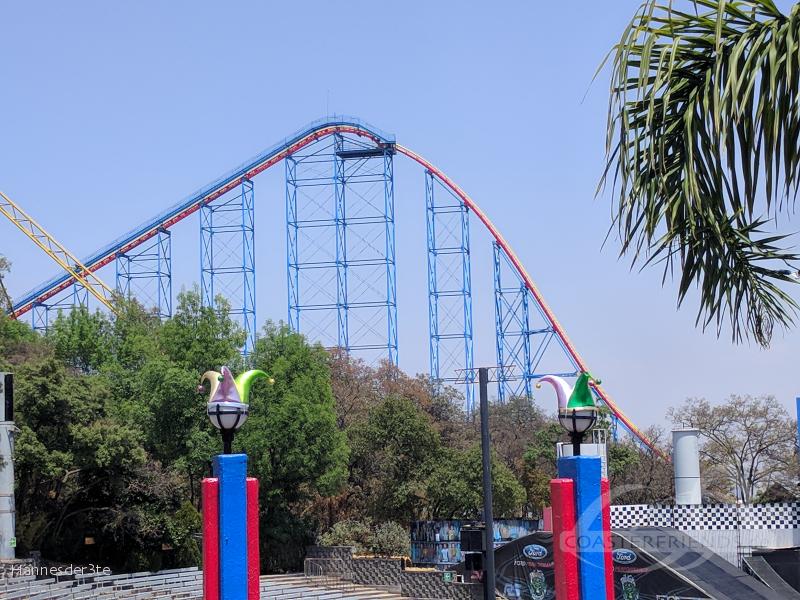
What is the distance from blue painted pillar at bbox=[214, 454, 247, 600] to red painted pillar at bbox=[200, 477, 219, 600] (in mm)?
56

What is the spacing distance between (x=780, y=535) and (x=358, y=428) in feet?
73.7

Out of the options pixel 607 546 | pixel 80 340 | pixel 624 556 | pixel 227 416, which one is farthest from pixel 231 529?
pixel 80 340

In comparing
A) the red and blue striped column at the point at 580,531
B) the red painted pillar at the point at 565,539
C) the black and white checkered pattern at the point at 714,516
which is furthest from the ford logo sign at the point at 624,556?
the red painted pillar at the point at 565,539

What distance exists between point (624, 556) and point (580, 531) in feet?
39.7

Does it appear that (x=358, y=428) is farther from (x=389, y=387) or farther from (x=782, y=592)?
(x=782, y=592)

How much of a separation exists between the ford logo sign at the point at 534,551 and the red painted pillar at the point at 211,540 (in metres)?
15.0

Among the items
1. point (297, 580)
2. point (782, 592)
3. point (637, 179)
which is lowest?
point (297, 580)

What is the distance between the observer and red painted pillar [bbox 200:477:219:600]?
10.9 metres

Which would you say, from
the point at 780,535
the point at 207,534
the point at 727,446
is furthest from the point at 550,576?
the point at 727,446

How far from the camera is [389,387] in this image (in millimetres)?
49781

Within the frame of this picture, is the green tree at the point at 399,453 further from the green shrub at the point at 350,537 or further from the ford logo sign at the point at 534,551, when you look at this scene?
the ford logo sign at the point at 534,551

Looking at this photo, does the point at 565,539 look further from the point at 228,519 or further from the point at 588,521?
Answer: the point at 228,519

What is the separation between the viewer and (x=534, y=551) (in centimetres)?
2491

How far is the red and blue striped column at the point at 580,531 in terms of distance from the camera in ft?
34.1
